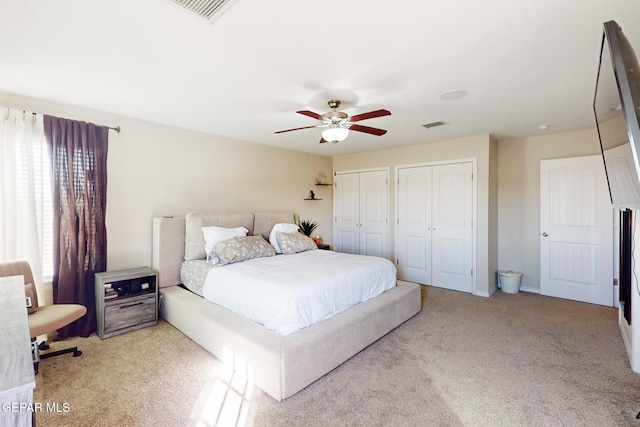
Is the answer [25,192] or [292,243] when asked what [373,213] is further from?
[25,192]

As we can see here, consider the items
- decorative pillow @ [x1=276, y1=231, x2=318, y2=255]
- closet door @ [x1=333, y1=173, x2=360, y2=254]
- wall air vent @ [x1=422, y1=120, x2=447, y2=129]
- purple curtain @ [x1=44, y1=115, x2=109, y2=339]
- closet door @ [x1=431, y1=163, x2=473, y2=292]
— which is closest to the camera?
purple curtain @ [x1=44, y1=115, x2=109, y2=339]

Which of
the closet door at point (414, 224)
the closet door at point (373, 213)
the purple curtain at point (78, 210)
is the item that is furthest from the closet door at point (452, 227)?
the purple curtain at point (78, 210)

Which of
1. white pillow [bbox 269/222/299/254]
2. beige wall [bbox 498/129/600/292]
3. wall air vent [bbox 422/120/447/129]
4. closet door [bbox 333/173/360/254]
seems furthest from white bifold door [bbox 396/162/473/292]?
white pillow [bbox 269/222/299/254]

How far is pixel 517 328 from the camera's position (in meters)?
3.24

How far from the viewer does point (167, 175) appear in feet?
12.4

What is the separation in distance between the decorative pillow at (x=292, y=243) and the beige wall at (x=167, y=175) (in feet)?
3.08

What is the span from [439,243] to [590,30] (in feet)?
11.4

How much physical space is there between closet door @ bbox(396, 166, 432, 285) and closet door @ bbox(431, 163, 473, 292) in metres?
Answer: 0.12

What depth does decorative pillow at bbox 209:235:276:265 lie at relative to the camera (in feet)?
11.0

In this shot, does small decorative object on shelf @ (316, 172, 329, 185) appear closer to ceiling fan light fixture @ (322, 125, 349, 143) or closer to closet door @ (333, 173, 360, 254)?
closet door @ (333, 173, 360, 254)

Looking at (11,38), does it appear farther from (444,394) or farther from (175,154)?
(444,394)

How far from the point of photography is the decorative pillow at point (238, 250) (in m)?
3.36

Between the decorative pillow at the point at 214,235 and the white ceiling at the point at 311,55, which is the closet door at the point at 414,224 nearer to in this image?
the white ceiling at the point at 311,55

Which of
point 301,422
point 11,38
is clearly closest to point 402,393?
point 301,422
